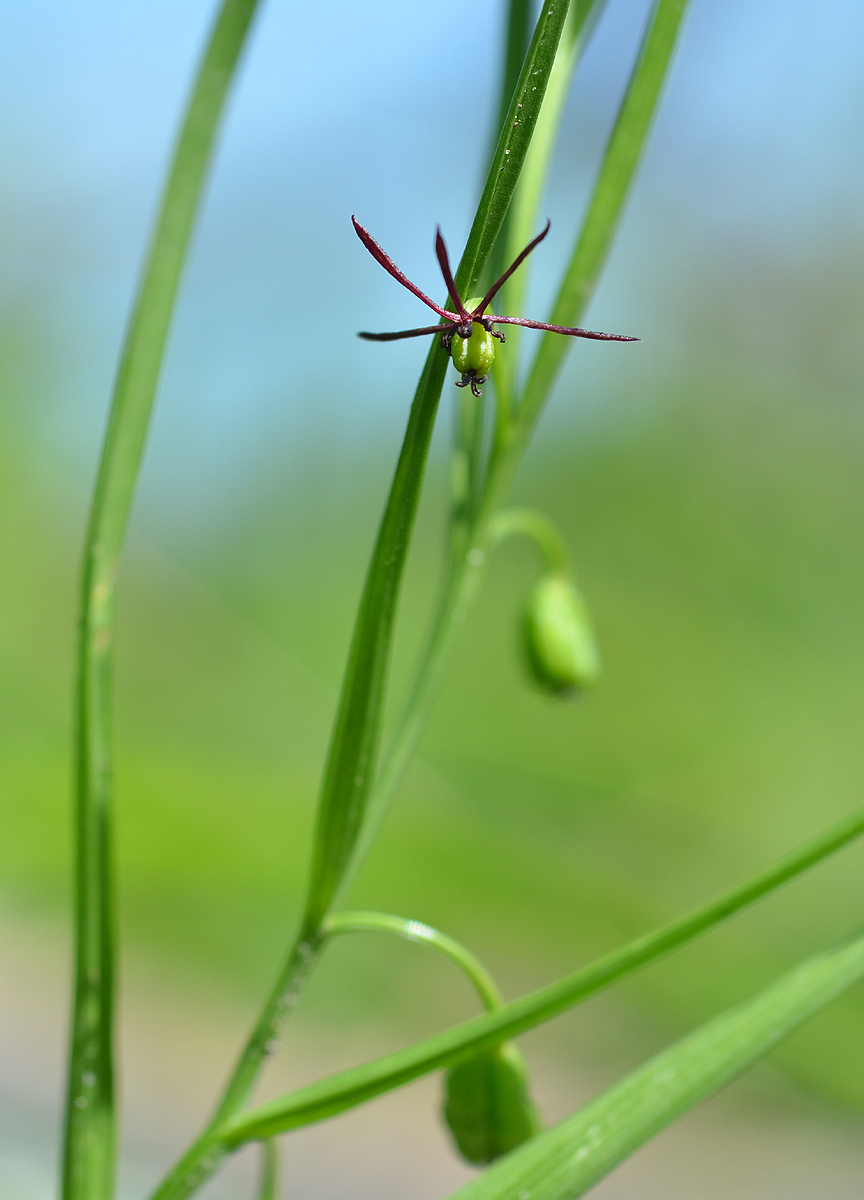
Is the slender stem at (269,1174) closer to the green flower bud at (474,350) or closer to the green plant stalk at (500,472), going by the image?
the green plant stalk at (500,472)

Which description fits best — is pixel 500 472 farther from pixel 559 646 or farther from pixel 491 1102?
pixel 491 1102

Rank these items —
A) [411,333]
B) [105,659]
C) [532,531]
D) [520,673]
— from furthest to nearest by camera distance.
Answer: [520,673]
[532,531]
[105,659]
[411,333]

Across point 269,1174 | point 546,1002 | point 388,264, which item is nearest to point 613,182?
point 388,264

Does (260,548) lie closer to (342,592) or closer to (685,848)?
(342,592)

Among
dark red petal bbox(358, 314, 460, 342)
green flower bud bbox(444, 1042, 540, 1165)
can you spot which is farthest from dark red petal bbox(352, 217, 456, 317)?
green flower bud bbox(444, 1042, 540, 1165)

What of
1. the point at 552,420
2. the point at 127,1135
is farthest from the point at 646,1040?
the point at 552,420

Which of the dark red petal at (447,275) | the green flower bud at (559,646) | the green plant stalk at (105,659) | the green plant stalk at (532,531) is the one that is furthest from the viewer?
the green flower bud at (559,646)

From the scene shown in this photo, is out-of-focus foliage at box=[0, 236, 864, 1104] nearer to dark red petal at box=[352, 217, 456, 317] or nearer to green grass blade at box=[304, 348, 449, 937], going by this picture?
green grass blade at box=[304, 348, 449, 937]

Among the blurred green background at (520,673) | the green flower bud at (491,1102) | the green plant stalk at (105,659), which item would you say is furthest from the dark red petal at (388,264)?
the blurred green background at (520,673)
